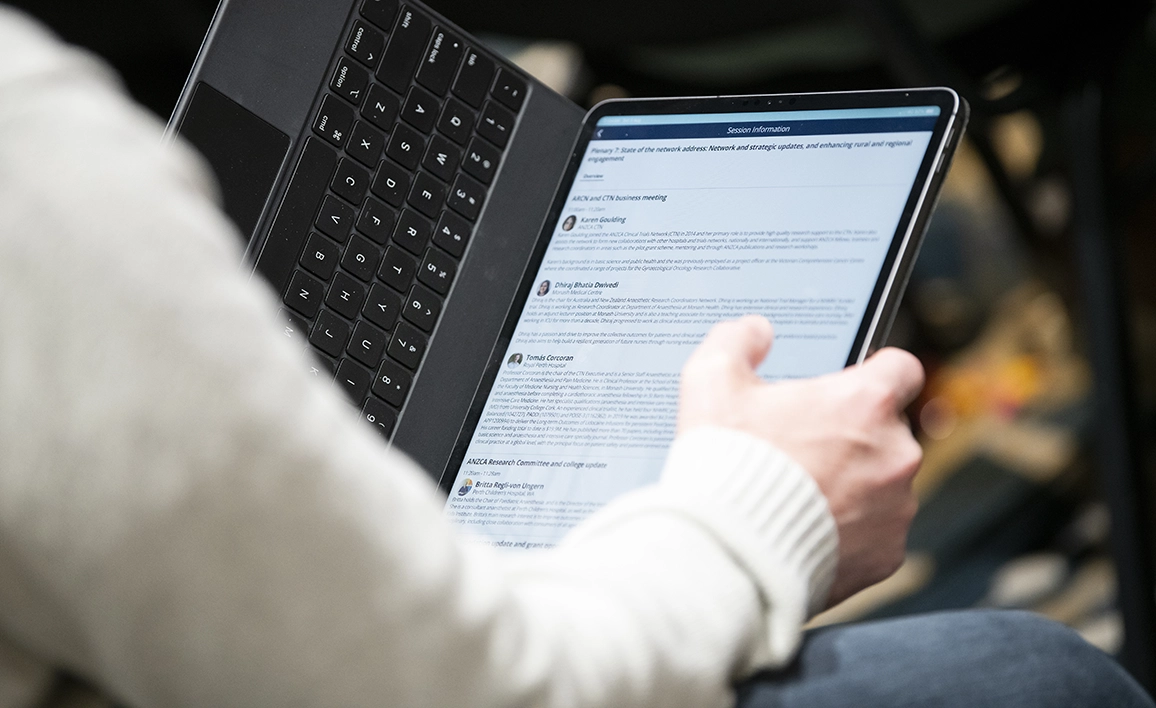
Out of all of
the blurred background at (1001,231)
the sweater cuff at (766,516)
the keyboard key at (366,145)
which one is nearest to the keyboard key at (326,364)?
the keyboard key at (366,145)

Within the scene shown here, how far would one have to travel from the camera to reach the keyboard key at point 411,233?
1.90ft

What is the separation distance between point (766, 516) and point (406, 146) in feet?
1.01

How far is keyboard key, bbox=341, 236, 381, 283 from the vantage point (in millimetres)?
567

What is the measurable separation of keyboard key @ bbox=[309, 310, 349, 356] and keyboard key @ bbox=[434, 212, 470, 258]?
0.07 metres

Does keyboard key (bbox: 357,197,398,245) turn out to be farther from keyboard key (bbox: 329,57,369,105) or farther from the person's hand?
the person's hand

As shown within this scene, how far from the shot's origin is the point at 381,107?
1.90 ft

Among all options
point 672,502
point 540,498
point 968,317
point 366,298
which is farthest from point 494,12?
point 968,317

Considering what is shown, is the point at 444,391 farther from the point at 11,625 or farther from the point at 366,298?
the point at 11,625

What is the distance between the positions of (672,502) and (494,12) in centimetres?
61

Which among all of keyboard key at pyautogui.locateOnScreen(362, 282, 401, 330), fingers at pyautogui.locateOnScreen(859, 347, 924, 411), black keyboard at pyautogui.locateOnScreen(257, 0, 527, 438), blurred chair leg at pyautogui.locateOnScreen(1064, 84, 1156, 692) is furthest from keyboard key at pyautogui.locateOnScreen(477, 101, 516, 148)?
blurred chair leg at pyautogui.locateOnScreen(1064, 84, 1156, 692)

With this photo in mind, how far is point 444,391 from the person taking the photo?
57 cm

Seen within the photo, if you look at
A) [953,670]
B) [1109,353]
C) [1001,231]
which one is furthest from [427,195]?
[1001,231]

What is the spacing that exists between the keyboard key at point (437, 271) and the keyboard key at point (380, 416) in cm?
7

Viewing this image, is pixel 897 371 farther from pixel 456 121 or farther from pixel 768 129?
pixel 456 121
